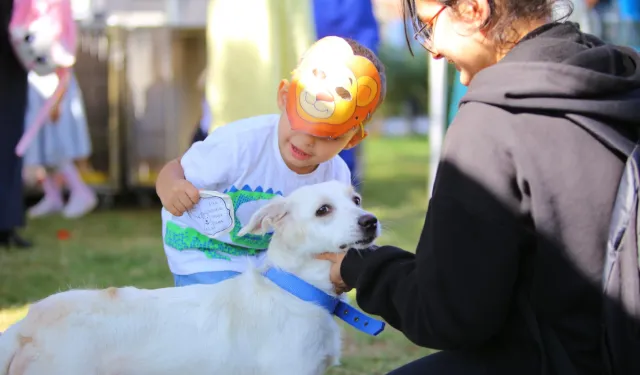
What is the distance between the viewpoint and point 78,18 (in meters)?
7.58

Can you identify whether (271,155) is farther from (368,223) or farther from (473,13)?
(473,13)

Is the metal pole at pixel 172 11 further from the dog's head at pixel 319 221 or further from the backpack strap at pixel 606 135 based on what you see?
the backpack strap at pixel 606 135

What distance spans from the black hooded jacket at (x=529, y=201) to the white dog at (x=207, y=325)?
0.60 metres

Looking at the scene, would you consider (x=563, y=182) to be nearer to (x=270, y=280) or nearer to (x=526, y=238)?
(x=526, y=238)

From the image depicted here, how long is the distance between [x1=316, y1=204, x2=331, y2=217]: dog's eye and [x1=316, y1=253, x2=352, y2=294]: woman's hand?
0.13 meters

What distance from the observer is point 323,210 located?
2.46 m

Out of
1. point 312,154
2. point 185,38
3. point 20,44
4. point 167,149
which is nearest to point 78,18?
point 185,38

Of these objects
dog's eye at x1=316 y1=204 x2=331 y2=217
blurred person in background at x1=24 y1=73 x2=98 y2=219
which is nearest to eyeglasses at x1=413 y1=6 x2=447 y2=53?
dog's eye at x1=316 y1=204 x2=331 y2=217

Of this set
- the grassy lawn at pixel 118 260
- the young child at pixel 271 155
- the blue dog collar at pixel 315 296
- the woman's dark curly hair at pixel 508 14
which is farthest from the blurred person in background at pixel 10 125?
the woman's dark curly hair at pixel 508 14

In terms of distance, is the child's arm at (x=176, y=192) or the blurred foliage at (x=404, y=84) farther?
the blurred foliage at (x=404, y=84)

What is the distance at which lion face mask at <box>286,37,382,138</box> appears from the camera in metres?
2.63

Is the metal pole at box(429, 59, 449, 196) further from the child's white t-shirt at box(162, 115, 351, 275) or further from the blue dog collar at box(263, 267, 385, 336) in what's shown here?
the blue dog collar at box(263, 267, 385, 336)

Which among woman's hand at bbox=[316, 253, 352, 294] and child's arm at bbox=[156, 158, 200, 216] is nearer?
woman's hand at bbox=[316, 253, 352, 294]

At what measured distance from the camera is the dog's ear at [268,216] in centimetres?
247
